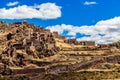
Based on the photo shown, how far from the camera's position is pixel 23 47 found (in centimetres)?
11006

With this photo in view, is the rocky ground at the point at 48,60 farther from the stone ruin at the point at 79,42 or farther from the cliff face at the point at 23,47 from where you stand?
the stone ruin at the point at 79,42

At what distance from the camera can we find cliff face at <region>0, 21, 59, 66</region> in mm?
104125

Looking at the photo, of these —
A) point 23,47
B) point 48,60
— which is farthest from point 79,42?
point 48,60

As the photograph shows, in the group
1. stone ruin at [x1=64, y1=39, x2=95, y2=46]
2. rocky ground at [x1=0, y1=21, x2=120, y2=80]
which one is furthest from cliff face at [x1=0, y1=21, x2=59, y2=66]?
stone ruin at [x1=64, y1=39, x2=95, y2=46]

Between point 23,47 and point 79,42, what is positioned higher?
point 79,42

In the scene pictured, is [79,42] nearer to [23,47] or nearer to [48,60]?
[23,47]

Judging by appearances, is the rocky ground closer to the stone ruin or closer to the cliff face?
the cliff face

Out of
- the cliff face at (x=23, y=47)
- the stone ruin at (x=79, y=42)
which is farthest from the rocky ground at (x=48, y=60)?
the stone ruin at (x=79, y=42)

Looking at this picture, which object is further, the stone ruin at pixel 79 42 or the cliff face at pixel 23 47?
the stone ruin at pixel 79 42

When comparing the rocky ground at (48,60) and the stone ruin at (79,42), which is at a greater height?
the stone ruin at (79,42)

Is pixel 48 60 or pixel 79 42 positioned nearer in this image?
pixel 48 60

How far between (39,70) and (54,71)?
3861 millimetres

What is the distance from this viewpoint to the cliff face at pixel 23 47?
104 meters

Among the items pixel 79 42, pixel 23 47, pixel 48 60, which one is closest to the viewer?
pixel 48 60
